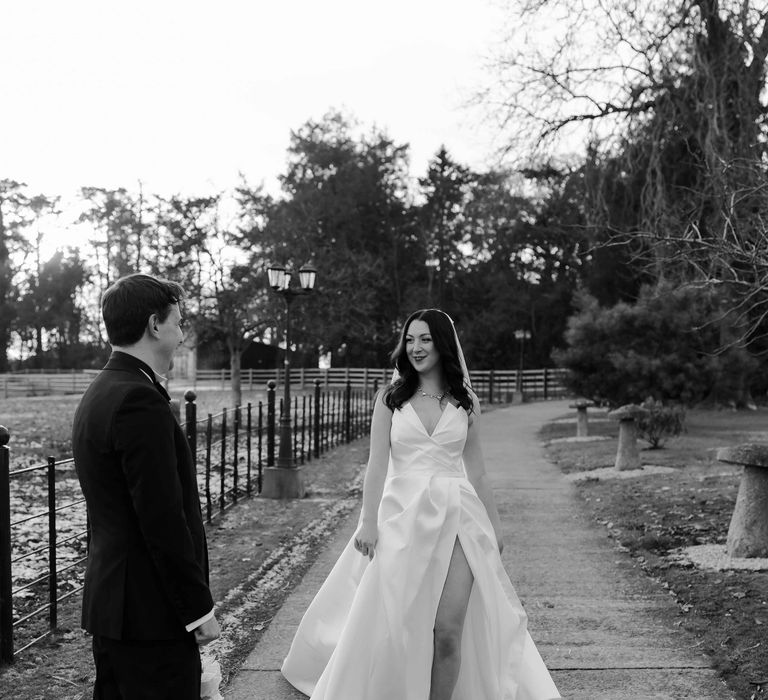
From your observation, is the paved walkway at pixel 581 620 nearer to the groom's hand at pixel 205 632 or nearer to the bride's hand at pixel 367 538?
the bride's hand at pixel 367 538

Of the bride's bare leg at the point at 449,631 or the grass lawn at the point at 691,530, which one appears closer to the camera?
the bride's bare leg at the point at 449,631

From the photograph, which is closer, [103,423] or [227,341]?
[103,423]

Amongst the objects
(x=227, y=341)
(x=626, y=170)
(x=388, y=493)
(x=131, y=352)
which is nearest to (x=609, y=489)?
(x=388, y=493)

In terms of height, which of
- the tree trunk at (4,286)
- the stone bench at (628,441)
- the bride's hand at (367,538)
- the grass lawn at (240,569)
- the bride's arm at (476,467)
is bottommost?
the grass lawn at (240,569)

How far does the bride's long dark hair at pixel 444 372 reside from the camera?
13.4 ft

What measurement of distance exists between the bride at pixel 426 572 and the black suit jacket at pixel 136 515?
1398 mm

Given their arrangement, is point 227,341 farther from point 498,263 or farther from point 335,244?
point 498,263

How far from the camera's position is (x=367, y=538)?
384 centimetres

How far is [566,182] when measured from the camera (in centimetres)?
4009

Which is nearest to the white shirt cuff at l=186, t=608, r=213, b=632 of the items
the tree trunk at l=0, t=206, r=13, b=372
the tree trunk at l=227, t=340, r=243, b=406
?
the tree trunk at l=227, t=340, r=243, b=406

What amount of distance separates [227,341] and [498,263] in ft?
80.0

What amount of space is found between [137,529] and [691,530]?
683cm

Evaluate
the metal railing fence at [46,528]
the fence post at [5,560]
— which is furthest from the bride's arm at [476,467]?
the fence post at [5,560]

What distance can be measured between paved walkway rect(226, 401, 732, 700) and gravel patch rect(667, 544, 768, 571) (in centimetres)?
42
